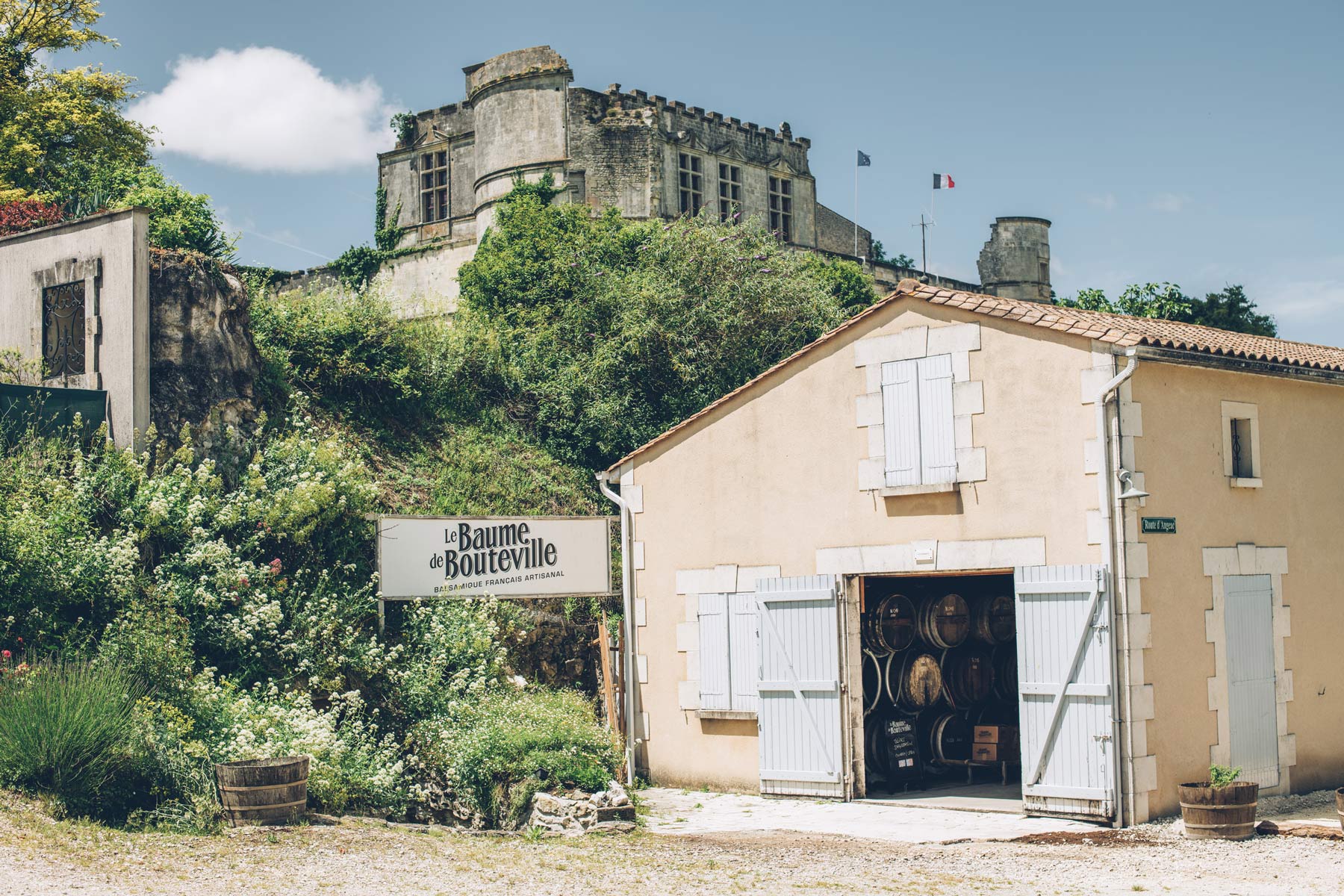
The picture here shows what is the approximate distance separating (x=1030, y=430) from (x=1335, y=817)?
439 cm

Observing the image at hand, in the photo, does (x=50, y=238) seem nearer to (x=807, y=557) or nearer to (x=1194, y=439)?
(x=807, y=557)

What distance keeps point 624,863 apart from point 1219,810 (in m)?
4.90

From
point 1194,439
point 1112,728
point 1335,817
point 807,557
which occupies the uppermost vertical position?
point 1194,439

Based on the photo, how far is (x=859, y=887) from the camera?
9.36m

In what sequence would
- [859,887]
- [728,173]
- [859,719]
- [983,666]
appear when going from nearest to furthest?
[859,887], [859,719], [983,666], [728,173]

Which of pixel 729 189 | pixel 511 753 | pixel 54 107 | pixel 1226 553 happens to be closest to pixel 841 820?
pixel 511 753

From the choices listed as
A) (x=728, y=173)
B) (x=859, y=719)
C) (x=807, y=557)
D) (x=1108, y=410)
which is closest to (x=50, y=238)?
(x=807, y=557)

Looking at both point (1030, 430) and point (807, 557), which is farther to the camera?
point (807, 557)

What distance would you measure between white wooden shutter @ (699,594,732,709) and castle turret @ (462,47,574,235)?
67.0 feet

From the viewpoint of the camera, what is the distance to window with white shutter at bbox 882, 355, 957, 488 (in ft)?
42.8

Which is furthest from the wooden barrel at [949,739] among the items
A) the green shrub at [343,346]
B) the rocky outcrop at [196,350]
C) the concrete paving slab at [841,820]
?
the green shrub at [343,346]

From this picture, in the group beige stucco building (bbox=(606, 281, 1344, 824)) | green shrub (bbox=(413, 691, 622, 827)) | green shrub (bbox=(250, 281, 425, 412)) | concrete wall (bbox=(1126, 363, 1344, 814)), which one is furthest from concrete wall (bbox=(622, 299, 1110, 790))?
green shrub (bbox=(250, 281, 425, 412))

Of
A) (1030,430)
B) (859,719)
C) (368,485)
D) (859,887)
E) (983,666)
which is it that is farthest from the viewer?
(368,485)

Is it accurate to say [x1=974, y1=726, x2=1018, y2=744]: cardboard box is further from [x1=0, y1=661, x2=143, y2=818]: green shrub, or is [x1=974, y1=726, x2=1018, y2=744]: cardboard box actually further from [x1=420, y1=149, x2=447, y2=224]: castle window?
[x1=420, y1=149, x2=447, y2=224]: castle window
